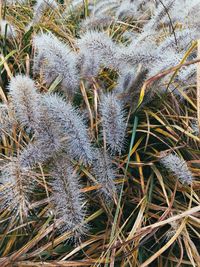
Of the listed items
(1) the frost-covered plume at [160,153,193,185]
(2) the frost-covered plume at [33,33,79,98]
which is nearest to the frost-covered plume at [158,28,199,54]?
(2) the frost-covered plume at [33,33,79,98]

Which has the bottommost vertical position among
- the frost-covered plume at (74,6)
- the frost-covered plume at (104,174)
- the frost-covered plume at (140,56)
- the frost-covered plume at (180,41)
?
the frost-covered plume at (104,174)

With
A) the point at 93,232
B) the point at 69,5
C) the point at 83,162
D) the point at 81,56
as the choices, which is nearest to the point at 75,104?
the point at 81,56

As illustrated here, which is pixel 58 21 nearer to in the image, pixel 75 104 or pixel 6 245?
pixel 75 104

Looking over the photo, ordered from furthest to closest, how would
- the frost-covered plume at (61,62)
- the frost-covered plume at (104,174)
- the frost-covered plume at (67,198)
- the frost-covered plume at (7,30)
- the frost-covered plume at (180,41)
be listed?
the frost-covered plume at (7,30), the frost-covered plume at (180,41), the frost-covered plume at (61,62), the frost-covered plume at (104,174), the frost-covered plume at (67,198)

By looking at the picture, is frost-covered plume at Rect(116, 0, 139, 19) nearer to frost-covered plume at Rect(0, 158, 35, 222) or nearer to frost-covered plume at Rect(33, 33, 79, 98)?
frost-covered plume at Rect(33, 33, 79, 98)

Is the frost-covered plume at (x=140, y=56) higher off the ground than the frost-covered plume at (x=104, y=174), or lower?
higher

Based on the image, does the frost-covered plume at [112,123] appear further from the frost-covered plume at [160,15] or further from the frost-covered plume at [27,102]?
the frost-covered plume at [160,15]

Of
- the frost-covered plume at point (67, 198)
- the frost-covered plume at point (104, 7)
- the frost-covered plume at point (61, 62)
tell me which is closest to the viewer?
the frost-covered plume at point (67, 198)

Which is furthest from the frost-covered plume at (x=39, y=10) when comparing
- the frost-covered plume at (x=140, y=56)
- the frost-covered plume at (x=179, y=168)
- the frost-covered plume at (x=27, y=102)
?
the frost-covered plume at (x=179, y=168)

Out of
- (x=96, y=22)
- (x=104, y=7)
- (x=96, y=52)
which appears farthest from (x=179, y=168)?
(x=104, y=7)
